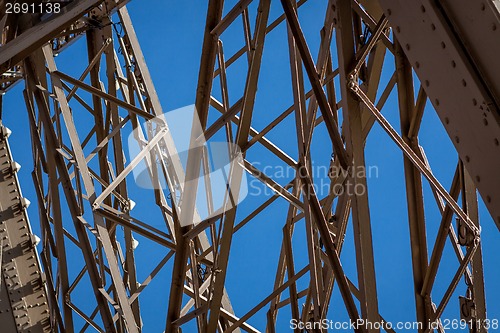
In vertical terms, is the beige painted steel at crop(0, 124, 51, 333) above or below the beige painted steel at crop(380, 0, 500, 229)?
above

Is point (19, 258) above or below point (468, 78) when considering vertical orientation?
above

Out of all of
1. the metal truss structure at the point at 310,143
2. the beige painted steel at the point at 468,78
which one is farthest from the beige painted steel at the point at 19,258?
the beige painted steel at the point at 468,78

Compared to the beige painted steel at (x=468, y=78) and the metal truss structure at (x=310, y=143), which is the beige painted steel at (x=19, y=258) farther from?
the beige painted steel at (x=468, y=78)

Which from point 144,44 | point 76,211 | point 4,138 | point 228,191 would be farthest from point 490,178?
point 144,44

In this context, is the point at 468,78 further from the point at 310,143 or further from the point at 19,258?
the point at 19,258

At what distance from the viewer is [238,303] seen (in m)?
30.5

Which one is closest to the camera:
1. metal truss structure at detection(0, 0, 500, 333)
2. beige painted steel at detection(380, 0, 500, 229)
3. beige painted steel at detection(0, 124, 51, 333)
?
beige painted steel at detection(380, 0, 500, 229)

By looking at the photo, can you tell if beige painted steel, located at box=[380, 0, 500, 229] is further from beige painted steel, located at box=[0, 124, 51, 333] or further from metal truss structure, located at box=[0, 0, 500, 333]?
beige painted steel, located at box=[0, 124, 51, 333]

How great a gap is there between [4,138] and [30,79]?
2.07 metres

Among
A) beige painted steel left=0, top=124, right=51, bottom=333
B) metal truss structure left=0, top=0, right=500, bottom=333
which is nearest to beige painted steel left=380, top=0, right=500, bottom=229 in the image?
metal truss structure left=0, top=0, right=500, bottom=333

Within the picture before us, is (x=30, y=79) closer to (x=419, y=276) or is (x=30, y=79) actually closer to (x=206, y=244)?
(x=206, y=244)

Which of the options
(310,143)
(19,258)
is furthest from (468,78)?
(19,258)

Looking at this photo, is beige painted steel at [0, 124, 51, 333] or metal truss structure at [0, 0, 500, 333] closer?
metal truss structure at [0, 0, 500, 333]

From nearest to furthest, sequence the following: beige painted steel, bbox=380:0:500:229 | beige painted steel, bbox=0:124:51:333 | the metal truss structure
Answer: beige painted steel, bbox=380:0:500:229 → the metal truss structure → beige painted steel, bbox=0:124:51:333
